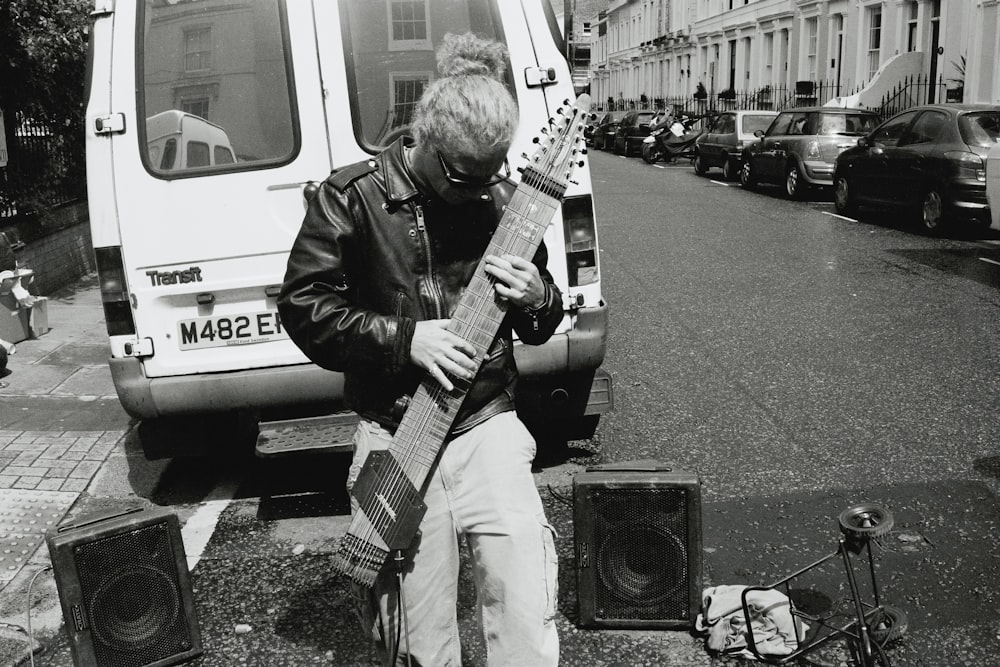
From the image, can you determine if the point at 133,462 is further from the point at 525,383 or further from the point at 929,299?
the point at 929,299

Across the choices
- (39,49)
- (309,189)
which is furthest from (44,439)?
(39,49)

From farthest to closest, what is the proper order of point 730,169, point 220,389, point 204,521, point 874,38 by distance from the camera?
point 874,38 → point 730,169 → point 204,521 → point 220,389

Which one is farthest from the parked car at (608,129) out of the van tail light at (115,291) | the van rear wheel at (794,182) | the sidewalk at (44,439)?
the van tail light at (115,291)

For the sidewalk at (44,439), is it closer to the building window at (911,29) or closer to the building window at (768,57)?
the building window at (911,29)

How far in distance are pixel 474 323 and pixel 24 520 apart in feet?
11.2

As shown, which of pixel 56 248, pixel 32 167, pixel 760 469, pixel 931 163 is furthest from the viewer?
pixel 931 163

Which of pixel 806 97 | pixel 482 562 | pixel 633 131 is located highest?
pixel 482 562

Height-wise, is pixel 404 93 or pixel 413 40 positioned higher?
pixel 413 40

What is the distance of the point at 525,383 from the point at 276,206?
54.5 inches

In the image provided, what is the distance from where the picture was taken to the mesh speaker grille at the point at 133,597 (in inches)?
138

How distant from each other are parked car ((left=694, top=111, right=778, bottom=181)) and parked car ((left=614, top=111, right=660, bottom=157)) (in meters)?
8.72

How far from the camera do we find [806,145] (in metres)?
19.3

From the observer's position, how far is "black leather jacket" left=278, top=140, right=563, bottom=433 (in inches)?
106

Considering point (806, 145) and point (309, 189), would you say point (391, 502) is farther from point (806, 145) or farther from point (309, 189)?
point (806, 145)
